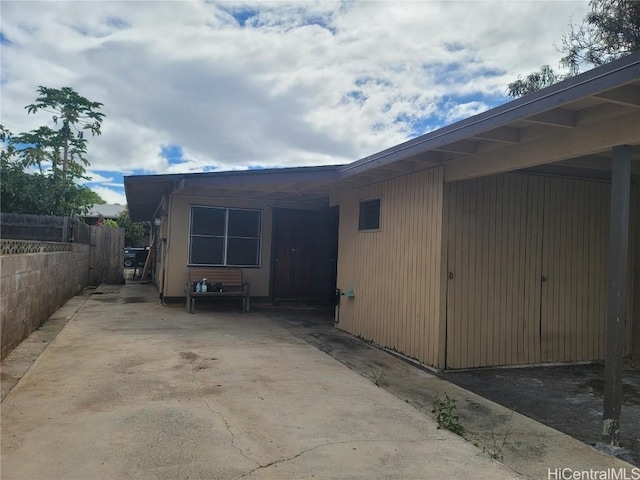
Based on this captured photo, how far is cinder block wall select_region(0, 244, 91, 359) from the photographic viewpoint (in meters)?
4.33

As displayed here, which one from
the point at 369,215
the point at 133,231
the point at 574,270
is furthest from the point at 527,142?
the point at 133,231

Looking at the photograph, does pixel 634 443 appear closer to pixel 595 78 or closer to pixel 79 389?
pixel 595 78

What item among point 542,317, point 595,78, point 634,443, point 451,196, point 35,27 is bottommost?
point 634,443

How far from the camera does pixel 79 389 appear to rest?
3.73 metres

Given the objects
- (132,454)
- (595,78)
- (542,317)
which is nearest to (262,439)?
(132,454)

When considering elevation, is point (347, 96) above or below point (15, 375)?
above

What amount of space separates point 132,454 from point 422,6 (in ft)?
Result: 18.7

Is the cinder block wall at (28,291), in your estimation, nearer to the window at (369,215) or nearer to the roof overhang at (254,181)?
the roof overhang at (254,181)

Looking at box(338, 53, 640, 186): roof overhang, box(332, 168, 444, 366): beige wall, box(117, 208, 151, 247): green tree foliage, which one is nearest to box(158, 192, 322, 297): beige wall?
box(332, 168, 444, 366): beige wall

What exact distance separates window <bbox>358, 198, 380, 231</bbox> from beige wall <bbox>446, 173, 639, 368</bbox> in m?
1.62

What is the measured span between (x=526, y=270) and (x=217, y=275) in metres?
6.01

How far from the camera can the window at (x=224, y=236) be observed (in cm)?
929

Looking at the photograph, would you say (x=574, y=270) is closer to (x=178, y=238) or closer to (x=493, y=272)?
(x=493, y=272)

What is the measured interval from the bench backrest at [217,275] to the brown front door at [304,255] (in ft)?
3.14
